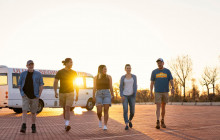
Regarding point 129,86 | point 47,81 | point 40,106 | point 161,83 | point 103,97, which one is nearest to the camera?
point 103,97

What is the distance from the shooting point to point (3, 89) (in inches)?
758

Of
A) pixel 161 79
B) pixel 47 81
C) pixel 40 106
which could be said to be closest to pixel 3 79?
pixel 40 106

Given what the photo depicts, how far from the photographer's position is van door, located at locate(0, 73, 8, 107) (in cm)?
1895

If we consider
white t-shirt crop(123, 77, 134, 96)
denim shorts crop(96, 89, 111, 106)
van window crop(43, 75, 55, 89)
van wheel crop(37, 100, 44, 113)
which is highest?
van window crop(43, 75, 55, 89)

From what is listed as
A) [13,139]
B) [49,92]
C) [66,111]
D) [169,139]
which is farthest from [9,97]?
[169,139]

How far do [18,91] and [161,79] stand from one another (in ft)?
38.4

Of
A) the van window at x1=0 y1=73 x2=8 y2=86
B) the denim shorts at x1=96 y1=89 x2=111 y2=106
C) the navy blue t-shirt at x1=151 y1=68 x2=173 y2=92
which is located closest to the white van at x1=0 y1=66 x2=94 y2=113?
the van window at x1=0 y1=73 x2=8 y2=86

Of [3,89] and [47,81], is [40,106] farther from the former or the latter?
[3,89]

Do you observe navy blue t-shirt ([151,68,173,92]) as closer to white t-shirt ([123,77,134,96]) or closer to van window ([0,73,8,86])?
white t-shirt ([123,77,134,96])

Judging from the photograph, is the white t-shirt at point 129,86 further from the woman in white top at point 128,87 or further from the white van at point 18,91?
the white van at point 18,91

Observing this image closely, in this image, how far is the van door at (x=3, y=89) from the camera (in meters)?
19.0

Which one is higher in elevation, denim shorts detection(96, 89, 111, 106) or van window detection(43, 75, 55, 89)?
van window detection(43, 75, 55, 89)

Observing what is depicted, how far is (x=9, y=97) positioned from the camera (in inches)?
752

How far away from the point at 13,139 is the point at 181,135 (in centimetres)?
411
